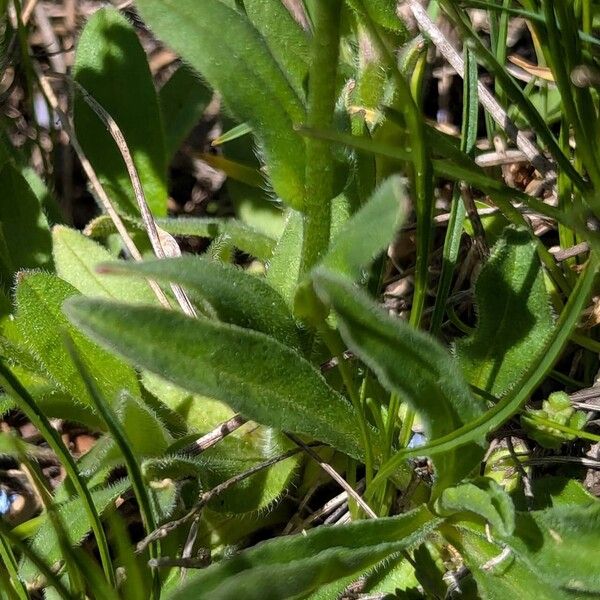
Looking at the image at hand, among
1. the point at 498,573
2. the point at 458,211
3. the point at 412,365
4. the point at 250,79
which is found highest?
the point at 250,79

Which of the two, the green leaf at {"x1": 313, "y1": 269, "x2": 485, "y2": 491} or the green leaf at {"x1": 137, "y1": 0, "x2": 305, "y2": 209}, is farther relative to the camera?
the green leaf at {"x1": 137, "y1": 0, "x2": 305, "y2": 209}

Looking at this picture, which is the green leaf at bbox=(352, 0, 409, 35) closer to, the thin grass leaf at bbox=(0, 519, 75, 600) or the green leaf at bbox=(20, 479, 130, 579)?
the green leaf at bbox=(20, 479, 130, 579)

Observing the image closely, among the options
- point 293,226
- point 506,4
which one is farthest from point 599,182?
point 293,226

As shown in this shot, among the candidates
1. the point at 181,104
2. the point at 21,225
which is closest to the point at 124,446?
the point at 21,225

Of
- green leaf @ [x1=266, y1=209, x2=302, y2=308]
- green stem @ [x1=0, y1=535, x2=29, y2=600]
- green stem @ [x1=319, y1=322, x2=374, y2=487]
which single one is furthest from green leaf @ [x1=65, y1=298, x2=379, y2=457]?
green stem @ [x1=0, y1=535, x2=29, y2=600]

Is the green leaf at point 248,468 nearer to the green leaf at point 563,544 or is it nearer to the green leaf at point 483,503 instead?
the green leaf at point 483,503

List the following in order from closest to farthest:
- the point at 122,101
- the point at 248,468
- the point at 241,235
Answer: the point at 248,468 < the point at 241,235 < the point at 122,101

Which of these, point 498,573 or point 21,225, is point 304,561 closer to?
point 498,573
